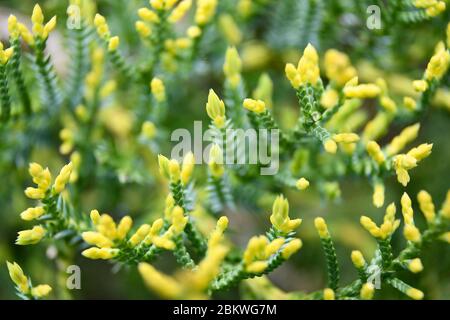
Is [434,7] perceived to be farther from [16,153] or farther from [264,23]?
[16,153]

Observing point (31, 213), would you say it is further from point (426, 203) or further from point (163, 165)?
point (426, 203)

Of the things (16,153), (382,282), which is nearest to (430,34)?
(382,282)

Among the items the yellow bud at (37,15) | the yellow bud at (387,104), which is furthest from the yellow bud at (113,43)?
the yellow bud at (387,104)

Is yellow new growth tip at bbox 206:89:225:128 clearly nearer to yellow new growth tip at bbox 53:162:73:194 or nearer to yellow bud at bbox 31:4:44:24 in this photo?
yellow new growth tip at bbox 53:162:73:194

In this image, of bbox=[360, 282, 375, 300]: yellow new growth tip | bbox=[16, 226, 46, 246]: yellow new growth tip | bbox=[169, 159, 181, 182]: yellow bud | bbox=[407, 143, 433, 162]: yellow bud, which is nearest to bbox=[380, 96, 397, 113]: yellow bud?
bbox=[407, 143, 433, 162]: yellow bud

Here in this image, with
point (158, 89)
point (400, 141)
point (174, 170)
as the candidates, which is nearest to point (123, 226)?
point (174, 170)

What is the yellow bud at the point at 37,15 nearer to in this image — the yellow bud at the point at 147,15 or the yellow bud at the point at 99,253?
the yellow bud at the point at 147,15
